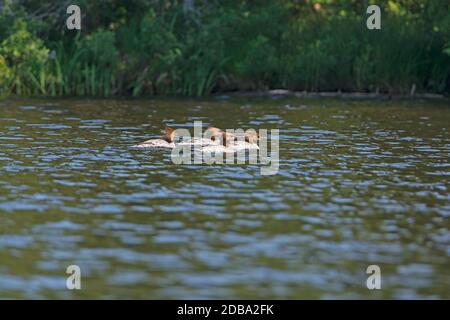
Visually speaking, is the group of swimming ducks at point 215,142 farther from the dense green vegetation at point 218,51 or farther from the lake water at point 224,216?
the dense green vegetation at point 218,51

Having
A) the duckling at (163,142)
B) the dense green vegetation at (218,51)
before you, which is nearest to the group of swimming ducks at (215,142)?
the duckling at (163,142)

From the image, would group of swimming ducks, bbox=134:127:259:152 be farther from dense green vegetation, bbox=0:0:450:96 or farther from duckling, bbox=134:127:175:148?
dense green vegetation, bbox=0:0:450:96

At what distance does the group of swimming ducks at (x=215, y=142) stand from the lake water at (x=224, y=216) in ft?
2.58

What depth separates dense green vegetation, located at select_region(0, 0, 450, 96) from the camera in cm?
3494

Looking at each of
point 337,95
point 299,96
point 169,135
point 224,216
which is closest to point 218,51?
point 299,96

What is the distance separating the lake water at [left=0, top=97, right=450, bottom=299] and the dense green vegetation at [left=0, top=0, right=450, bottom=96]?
29.2 feet

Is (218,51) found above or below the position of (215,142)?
above

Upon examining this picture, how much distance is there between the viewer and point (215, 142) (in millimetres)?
22484

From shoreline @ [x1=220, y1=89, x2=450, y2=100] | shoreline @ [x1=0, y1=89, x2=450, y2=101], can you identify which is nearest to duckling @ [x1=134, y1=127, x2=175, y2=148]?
shoreline @ [x1=0, y1=89, x2=450, y2=101]

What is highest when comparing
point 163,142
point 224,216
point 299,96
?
point 299,96

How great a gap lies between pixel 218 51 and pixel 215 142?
1464 centimetres

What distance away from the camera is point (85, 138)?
23891mm

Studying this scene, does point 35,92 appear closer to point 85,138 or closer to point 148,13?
point 148,13

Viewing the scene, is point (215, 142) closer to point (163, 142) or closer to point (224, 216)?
point (163, 142)
